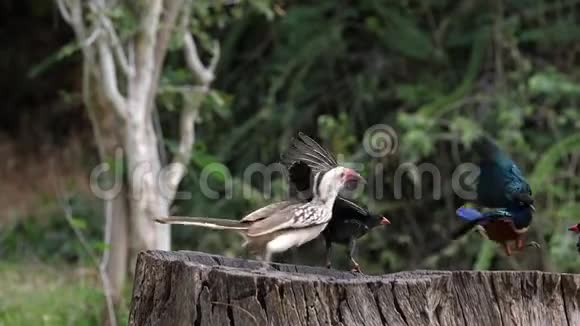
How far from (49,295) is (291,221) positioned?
13.2 ft

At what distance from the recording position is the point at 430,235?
7852 millimetres

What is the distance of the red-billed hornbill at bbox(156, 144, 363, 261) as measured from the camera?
2988 mm

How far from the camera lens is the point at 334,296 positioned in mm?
2916

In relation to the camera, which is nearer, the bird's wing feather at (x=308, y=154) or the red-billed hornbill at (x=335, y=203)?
the red-billed hornbill at (x=335, y=203)

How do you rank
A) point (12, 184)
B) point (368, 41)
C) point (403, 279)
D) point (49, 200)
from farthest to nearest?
point (12, 184) → point (49, 200) → point (368, 41) → point (403, 279)

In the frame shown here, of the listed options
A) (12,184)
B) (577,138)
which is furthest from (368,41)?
(12,184)

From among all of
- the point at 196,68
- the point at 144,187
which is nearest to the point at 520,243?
the point at 144,187

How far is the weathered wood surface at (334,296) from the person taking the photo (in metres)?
2.91

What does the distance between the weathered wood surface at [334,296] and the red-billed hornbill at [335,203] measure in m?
0.12

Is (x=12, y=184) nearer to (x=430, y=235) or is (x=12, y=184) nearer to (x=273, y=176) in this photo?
(x=273, y=176)

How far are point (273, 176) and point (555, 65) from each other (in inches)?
88.8

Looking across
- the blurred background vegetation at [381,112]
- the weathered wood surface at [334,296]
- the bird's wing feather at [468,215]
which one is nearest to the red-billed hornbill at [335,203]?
the weathered wood surface at [334,296]

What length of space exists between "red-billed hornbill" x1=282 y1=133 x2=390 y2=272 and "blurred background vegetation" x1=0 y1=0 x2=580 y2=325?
2.99 m

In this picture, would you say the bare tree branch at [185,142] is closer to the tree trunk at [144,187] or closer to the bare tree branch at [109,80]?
the tree trunk at [144,187]
